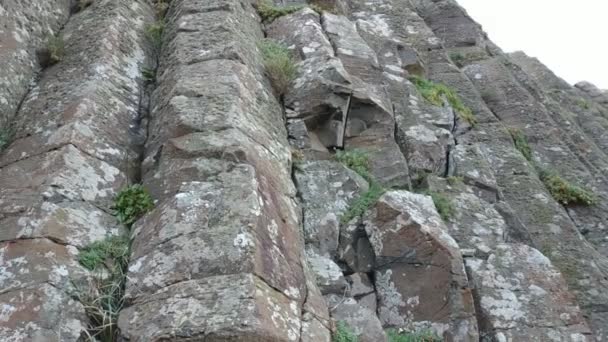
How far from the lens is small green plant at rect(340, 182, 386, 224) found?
22.2ft

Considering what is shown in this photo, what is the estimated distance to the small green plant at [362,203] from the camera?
6.78m

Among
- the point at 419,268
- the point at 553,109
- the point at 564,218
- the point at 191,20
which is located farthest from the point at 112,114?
the point at 553,109

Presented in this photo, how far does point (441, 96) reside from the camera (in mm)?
10234

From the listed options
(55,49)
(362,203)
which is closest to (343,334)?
(362,203)

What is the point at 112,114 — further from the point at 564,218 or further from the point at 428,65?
the point at 428,65

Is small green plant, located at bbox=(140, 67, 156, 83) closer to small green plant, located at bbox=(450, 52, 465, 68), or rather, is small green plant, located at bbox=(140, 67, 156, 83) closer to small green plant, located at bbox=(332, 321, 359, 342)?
small green plant, located at bbox=(332, 321, 359, 342)

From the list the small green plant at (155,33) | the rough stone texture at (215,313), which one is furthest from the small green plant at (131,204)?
the small green plant at (155,33)

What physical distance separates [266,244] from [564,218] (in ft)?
18.0

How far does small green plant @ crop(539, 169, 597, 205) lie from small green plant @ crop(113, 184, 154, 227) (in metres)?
6.60

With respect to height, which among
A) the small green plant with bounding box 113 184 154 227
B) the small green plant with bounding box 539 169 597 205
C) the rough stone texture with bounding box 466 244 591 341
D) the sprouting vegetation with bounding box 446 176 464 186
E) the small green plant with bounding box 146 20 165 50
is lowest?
the small green plant with bounding box 539 169 597 205

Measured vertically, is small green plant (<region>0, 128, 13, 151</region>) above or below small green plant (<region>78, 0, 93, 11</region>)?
below

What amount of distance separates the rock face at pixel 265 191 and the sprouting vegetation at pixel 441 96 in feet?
0.18

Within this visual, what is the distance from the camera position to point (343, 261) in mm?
6430

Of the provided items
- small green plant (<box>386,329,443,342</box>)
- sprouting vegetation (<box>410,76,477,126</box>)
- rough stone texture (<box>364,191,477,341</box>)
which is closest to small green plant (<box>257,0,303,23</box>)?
sprouting vegetation (<box>410,76,477,126</box>)
